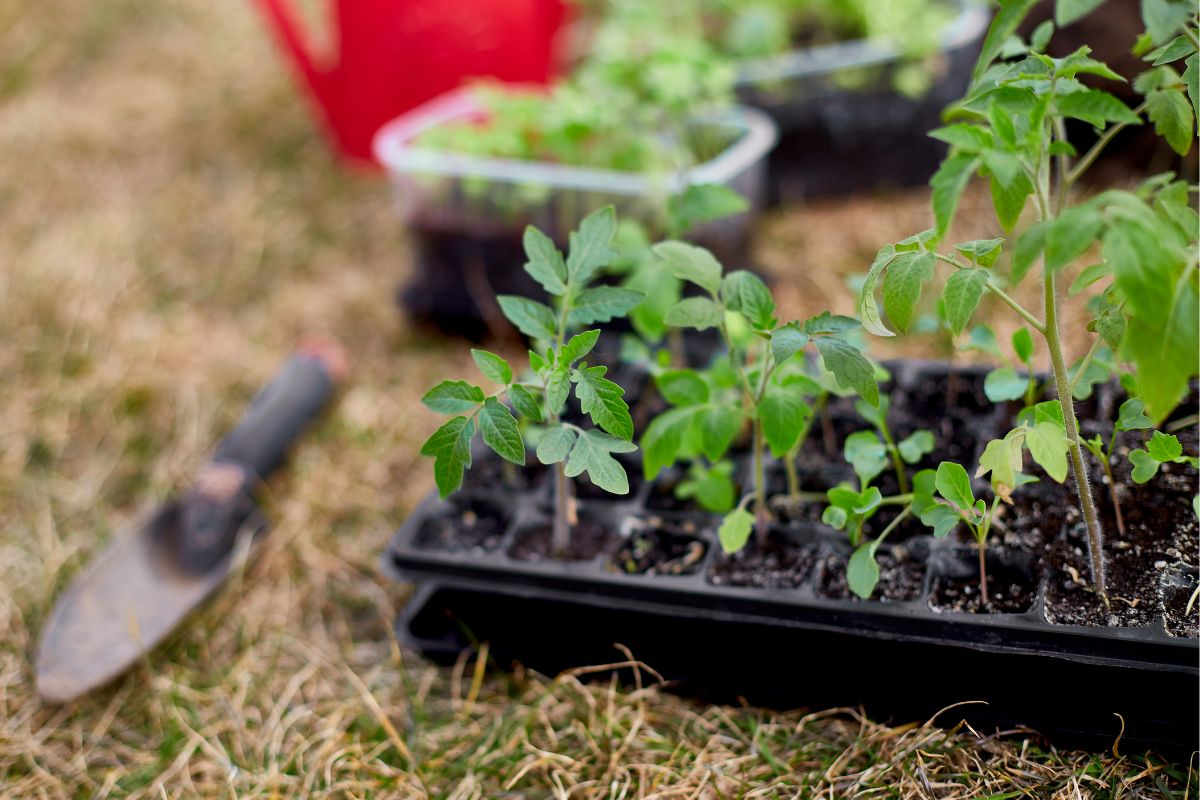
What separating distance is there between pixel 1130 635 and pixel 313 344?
126cm

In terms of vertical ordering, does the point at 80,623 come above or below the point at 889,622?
above

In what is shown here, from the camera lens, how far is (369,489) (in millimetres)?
1515

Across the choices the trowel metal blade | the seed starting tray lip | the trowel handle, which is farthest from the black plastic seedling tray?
the trowel handle

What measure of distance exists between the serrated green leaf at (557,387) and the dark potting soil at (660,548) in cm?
25

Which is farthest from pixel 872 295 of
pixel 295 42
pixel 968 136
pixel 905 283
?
pixel 295 42

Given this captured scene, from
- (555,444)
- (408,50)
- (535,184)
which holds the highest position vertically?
(408,50)

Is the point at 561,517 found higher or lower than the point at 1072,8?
lower

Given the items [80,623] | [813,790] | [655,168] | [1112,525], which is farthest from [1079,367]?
[80,623]

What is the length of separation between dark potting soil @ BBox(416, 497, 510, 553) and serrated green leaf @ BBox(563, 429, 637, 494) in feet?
0.93

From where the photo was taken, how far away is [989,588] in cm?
94

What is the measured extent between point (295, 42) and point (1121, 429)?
1.77m

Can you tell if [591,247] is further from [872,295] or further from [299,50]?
[299,50]

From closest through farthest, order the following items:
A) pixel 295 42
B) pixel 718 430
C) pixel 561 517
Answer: pixel 718 430 < pixel 561 517 < pixel 295 42

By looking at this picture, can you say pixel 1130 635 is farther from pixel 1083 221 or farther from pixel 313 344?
pixel 313 344
